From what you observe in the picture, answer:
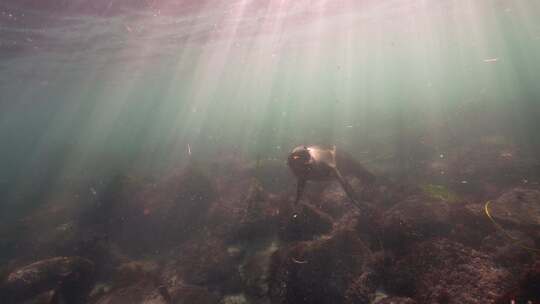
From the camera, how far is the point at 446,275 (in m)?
5.03

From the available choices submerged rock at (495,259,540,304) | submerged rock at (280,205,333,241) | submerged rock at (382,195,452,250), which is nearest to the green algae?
submerged rock at (382,195,452,250)

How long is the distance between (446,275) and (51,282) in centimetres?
932

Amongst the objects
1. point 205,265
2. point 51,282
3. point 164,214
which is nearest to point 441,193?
point 205,265

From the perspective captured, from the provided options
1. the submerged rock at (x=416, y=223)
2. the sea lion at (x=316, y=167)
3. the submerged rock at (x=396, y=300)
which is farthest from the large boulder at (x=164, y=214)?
the submerged rock at (x=396, y=300)

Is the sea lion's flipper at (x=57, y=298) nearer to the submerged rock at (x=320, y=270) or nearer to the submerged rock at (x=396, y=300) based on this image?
the submerged rock at (x=320, y=270)

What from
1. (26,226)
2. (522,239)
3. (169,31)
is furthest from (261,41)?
(522,239)

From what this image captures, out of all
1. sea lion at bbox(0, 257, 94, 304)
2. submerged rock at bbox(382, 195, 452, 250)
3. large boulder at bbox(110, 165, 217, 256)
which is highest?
submerged rock at bbox(382, 195, 452, 250)

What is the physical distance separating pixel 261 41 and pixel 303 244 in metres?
30.3

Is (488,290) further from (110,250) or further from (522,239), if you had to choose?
(110,250)

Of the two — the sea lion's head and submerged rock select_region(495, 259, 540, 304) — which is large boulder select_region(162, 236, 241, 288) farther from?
submerged rock select_region(495, 259, 540, 304)

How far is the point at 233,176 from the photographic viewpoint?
647 inches

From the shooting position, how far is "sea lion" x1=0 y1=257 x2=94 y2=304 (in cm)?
781

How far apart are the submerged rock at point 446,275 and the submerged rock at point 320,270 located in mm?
735

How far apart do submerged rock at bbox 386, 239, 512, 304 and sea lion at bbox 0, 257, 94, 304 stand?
25.1ft
